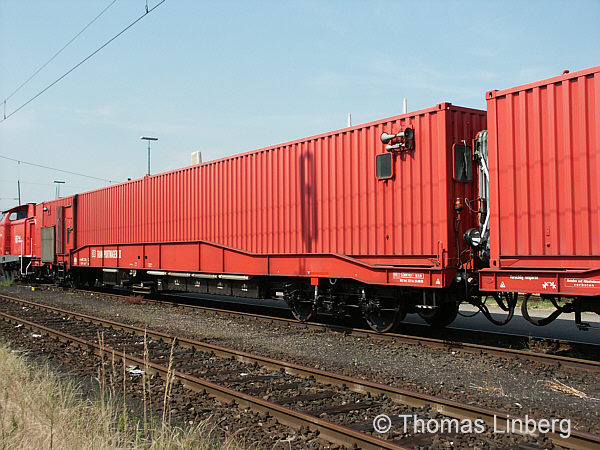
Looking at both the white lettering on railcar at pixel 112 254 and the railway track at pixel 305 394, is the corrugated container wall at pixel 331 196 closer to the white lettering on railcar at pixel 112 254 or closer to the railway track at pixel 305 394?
the white lettering on railcar at pixel 112 254

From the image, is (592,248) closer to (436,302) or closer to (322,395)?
(436,302)

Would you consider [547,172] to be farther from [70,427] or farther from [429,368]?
[70,427]

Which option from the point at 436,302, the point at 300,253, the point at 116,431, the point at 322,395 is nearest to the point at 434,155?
the point at 436,302

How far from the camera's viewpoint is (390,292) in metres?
9.45

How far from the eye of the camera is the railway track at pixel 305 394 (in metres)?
4.57

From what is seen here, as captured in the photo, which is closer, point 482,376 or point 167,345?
point 482,376

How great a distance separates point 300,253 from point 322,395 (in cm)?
534

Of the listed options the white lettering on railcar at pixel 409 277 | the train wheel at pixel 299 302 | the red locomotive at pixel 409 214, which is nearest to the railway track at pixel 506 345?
the red locomotive at pixel 409 214

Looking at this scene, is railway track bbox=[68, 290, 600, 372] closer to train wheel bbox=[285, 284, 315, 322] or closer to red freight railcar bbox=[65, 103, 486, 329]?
red freight railcar bbox=[65, 103, 486, 329]

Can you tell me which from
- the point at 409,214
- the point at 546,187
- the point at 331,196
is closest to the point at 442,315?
the point at 409,214

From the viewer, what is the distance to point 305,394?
5.96 metres

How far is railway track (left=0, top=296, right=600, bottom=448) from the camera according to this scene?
4.57 m

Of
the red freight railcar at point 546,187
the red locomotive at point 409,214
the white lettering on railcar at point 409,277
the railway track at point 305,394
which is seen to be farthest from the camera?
the white lettering on railcar at point 409,277

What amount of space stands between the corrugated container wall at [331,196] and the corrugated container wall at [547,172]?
1012 mm
